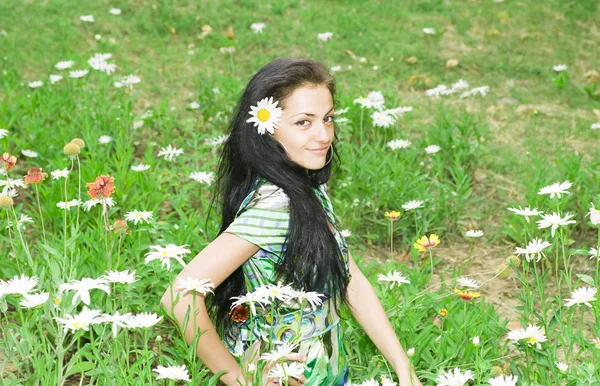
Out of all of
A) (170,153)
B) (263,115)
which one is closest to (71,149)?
(263,115)

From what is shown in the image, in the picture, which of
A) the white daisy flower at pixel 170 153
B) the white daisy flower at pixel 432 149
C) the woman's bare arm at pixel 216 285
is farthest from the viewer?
the white daisy flower at pixel 432 149

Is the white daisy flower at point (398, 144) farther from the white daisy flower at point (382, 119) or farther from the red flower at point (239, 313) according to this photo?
the red flower at point (239, 313)

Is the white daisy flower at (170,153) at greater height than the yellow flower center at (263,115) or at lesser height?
lesser

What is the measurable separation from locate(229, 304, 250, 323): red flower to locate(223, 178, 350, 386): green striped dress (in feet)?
0.16

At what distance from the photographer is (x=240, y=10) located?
6090 mm

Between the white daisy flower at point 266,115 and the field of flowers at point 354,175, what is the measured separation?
448 mm

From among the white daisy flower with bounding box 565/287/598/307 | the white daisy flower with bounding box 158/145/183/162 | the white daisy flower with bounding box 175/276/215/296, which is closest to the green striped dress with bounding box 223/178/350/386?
the white daisy flower with bounding box 175/276/215/296

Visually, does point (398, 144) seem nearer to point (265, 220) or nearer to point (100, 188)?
point (265, 220)

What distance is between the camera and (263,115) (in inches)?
87.7

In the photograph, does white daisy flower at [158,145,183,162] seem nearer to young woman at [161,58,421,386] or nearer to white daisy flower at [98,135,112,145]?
white daisy flower at [98,135,112,145]

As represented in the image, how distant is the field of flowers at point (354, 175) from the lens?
217cm

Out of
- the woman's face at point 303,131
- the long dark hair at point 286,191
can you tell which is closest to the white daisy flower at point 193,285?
the long dark hair at point 286,191

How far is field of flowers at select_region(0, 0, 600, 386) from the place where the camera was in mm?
2170

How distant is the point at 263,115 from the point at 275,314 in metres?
0.56
